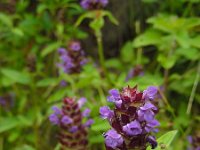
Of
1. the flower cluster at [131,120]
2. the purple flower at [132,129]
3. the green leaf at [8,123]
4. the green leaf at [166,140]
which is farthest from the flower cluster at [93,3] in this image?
the purple flower at [132,129]

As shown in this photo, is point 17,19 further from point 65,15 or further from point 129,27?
point 129,27

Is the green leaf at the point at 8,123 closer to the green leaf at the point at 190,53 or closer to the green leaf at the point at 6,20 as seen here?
the green leaf at the point at 6,20

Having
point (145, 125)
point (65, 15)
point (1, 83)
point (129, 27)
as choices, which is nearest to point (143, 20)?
point (129, 27)

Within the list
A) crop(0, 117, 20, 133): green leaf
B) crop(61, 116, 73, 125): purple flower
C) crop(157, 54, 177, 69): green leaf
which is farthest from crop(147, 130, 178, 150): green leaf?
crop(0, 117, 20, 133): green leaf

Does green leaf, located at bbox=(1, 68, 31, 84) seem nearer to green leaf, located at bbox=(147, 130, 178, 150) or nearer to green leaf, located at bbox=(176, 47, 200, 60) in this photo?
green leaf, located at bbox=(176, 47, 200, 60)

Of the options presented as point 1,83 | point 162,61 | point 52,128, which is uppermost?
point 162,61
